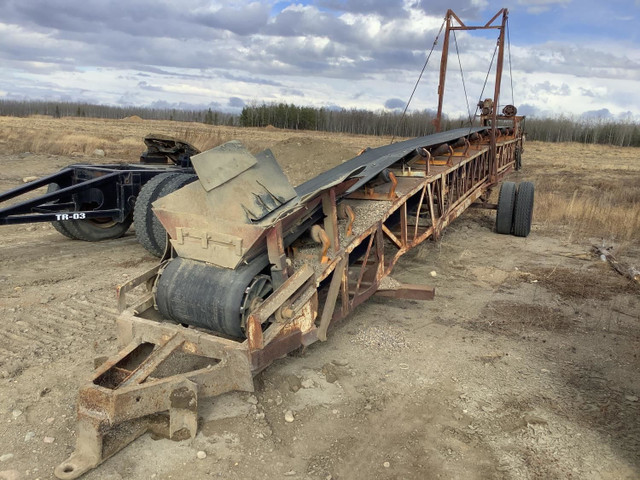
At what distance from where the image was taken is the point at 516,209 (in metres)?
10.3

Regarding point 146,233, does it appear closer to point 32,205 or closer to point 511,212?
point 32,205

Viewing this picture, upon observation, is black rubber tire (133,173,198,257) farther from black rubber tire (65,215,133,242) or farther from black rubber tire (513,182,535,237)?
black rubber tire (513,182,535,237)

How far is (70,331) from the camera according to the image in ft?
17.5

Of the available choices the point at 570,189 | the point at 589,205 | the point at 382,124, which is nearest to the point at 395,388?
the point at 589,205

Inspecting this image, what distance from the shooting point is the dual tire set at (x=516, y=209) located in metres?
10.2

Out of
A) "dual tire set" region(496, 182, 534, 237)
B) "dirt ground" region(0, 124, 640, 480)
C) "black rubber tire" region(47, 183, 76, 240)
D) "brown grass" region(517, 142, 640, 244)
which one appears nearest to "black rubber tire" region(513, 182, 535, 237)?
"dual tire set" region(496, 182, 534, 237)

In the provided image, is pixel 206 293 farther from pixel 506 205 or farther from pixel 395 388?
pixel 506 205

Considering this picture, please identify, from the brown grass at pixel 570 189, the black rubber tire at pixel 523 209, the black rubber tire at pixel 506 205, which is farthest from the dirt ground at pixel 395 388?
the brown grass at pixel 570 189

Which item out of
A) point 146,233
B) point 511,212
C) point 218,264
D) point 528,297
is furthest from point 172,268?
point 511,212

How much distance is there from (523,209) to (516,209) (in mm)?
144

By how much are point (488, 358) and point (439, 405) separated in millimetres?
1088

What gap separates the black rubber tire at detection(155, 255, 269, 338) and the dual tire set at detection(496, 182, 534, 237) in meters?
7.28

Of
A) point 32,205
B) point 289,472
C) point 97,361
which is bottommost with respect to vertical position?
point 289,472

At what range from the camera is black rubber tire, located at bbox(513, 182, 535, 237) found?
10141mm
